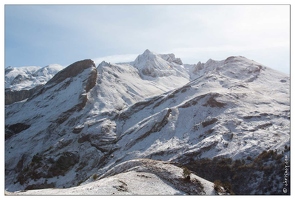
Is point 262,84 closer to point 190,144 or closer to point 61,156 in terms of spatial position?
point 190,144

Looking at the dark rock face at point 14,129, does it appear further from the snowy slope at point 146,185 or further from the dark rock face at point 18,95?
the snowy slope at point 146,185

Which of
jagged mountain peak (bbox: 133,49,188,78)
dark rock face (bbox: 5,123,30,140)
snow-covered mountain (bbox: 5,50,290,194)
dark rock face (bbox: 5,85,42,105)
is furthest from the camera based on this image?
jagged mountain peak (bbox: 133,49,188,78)

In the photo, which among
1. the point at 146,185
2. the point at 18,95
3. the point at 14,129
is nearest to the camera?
the point at 146,185

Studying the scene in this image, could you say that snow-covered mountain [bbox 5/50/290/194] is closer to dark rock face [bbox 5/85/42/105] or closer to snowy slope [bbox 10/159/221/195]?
snowy slope [bbox 10/159/221/195]

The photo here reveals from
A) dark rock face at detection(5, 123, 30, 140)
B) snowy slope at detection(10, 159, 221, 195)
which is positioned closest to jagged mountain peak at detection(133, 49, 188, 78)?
dark rock face at detection(5, 123, 30, 140)

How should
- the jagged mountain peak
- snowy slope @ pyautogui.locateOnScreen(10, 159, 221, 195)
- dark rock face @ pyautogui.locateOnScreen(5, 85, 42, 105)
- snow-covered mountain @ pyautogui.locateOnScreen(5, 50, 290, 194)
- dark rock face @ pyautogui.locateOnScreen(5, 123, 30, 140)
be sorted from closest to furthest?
snowy slope @ pyautogui.locateOnScreen(10, 159, 221, 195), snow-covered mountain @ pyautogui.locateOnScreen(5, 50, 290, 194), dark rock face @ pyautogui.locateOnScreen(5, 123, 30, 140), dark rock face @ pyautogui.locateOnScreen(5, 85, 42, 105), the jagged mountain peak

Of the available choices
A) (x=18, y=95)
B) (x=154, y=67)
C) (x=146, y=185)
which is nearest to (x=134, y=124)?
(x=146, y=185)

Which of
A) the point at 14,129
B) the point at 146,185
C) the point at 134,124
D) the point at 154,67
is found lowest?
the point at 14,129

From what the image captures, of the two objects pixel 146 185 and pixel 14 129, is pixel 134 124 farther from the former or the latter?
pixel 146 185

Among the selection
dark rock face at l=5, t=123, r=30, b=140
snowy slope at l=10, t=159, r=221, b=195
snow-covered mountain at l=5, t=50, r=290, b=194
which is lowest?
dark rock face at l=5, t=123, r=30, b=140
